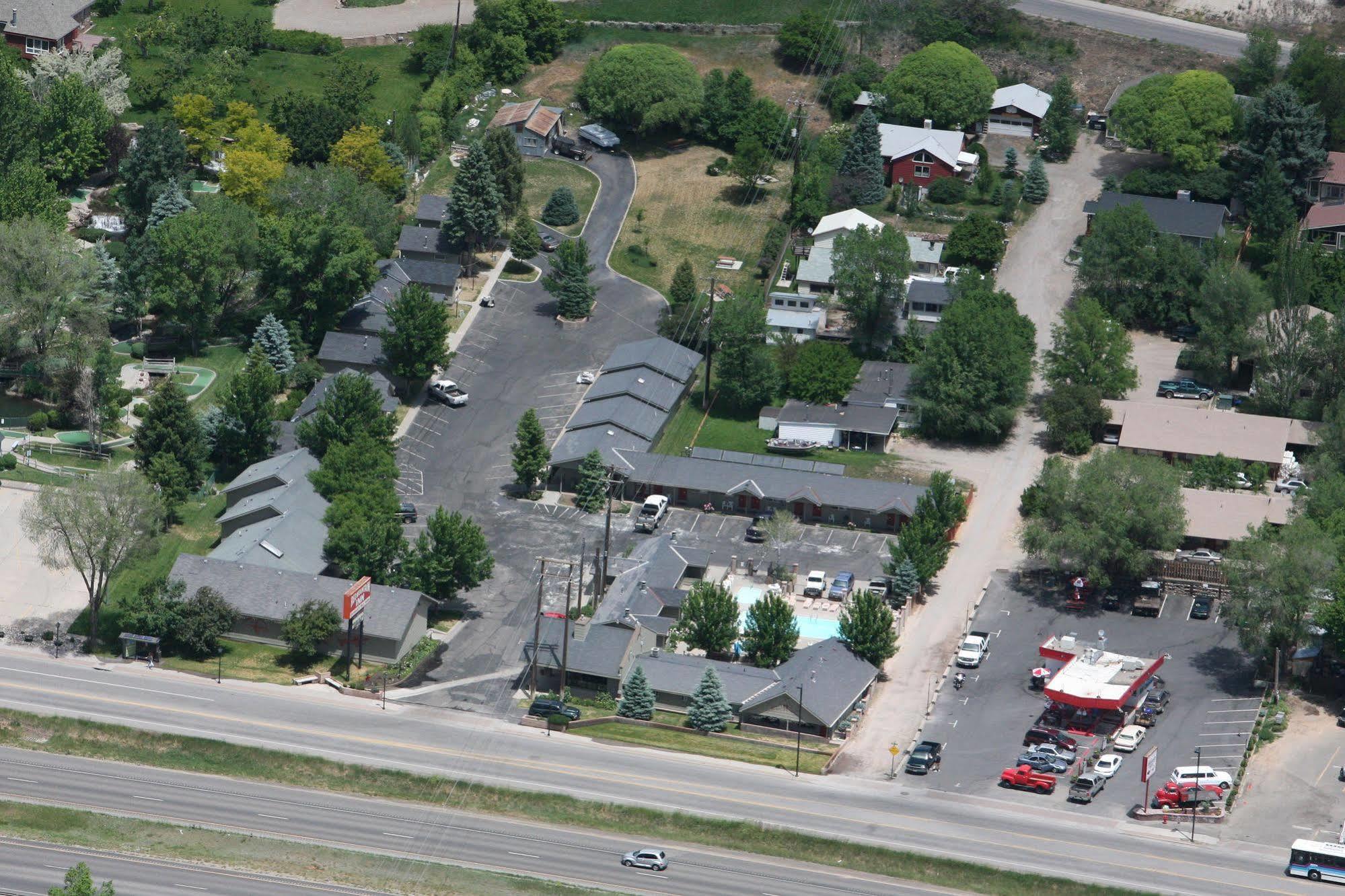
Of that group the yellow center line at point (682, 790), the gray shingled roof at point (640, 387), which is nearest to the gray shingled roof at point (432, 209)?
the gray shingled roof at point (640, 387)

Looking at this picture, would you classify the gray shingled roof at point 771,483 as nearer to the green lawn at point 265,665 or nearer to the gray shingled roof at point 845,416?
the gray shingled roof at point 845,416

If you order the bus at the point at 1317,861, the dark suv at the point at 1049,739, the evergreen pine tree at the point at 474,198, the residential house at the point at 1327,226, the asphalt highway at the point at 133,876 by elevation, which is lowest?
the asphalt highway at the point at 133,876

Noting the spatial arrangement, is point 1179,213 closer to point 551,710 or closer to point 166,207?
point 551,710

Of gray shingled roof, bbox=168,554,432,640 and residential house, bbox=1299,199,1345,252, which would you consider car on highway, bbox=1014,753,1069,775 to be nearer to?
gray shingled roof, bbox=168,554,432,640

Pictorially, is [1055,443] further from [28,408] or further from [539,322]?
[28,408]

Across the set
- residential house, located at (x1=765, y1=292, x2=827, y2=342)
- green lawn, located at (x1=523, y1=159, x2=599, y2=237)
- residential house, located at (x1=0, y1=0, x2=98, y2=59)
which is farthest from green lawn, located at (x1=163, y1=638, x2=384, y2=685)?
residential house, located at (x1=0, y1=0, x2=98, y2=59)

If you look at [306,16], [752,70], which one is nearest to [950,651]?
[752,70]

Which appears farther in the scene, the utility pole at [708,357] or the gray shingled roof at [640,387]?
the utility pole at [708,357]
